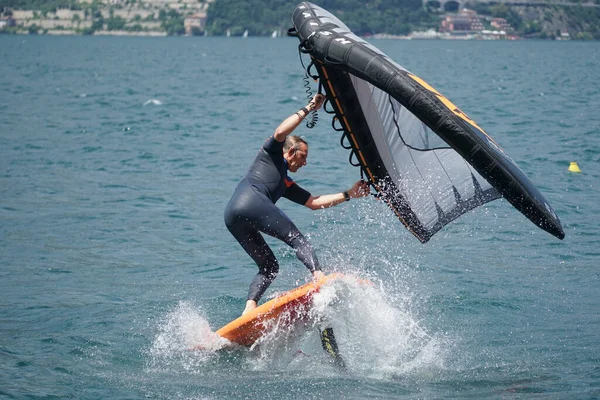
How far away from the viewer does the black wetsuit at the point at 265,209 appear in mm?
10312

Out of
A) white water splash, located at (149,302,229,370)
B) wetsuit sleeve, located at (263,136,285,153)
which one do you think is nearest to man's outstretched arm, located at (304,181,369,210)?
wetsuit sleeve, located at (263,136,285,153)

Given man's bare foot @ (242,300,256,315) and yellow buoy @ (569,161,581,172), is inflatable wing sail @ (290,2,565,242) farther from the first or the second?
yellow buoy @ (569,161,581,172)

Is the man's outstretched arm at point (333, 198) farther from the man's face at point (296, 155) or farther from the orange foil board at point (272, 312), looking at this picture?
the orange foil board at point (272, 312)

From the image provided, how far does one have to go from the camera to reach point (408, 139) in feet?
38.4

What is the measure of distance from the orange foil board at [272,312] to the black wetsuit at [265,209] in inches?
Answer: 9.4

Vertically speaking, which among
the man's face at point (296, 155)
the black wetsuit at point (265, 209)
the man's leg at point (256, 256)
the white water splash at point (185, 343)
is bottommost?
the white water splash at point (185, 343)

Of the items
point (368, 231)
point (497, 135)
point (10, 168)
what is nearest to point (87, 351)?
point (368, 231)

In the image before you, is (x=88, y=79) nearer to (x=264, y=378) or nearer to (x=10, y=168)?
(x=10, y=168)

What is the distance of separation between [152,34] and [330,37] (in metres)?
195

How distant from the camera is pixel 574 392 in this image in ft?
31.7

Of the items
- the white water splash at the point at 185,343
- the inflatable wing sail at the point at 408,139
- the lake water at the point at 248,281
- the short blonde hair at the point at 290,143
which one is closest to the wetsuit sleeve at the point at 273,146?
the short blonde hair at the point at 290,143

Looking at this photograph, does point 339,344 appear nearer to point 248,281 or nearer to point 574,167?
point 248,281

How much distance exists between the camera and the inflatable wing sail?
380 inches

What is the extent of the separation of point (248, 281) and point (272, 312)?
3793 millimetres
